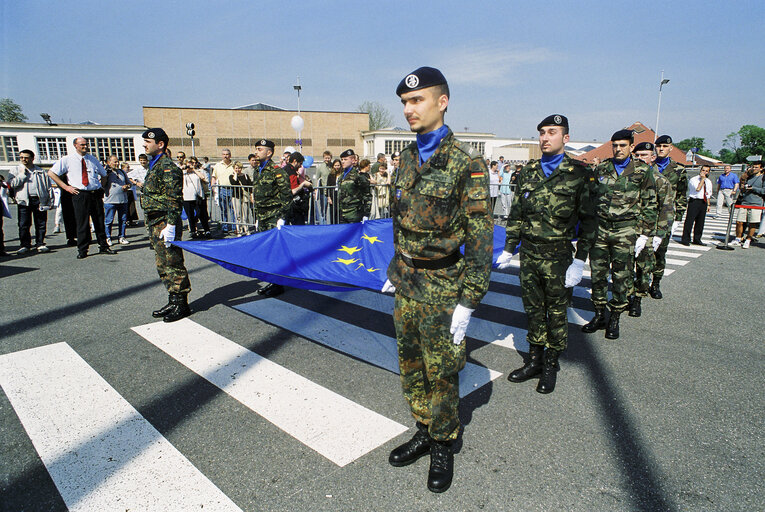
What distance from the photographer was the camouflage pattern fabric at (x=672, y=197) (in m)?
6.49

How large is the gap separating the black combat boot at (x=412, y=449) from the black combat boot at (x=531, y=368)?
1.44 metres

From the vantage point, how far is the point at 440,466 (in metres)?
2.61

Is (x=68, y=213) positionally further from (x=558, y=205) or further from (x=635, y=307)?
(x=635, y=307)

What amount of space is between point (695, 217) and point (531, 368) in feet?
34.7

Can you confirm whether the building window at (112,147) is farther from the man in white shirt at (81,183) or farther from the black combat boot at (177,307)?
the black combat boot at (177,307)

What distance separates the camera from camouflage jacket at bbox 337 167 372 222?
852cm

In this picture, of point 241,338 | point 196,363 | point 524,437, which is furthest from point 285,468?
point 241,338

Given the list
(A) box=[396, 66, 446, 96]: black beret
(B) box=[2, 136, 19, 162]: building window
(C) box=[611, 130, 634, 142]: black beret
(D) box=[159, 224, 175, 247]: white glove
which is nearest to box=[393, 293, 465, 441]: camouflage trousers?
(A) box=[396, 66, 446, 96]: black beret

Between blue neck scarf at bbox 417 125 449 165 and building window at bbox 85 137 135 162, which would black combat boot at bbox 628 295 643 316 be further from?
building window at bbox 85 137 135 162

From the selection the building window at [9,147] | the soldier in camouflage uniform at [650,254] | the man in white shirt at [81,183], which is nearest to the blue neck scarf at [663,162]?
the soldier in camouflage uniform at [650,254]

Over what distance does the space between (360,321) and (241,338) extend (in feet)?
4.84

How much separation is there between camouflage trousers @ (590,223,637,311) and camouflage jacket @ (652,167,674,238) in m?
1.00

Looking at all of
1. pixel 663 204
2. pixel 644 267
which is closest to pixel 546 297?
pixel 644 267

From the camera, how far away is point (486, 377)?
4.02 meters
